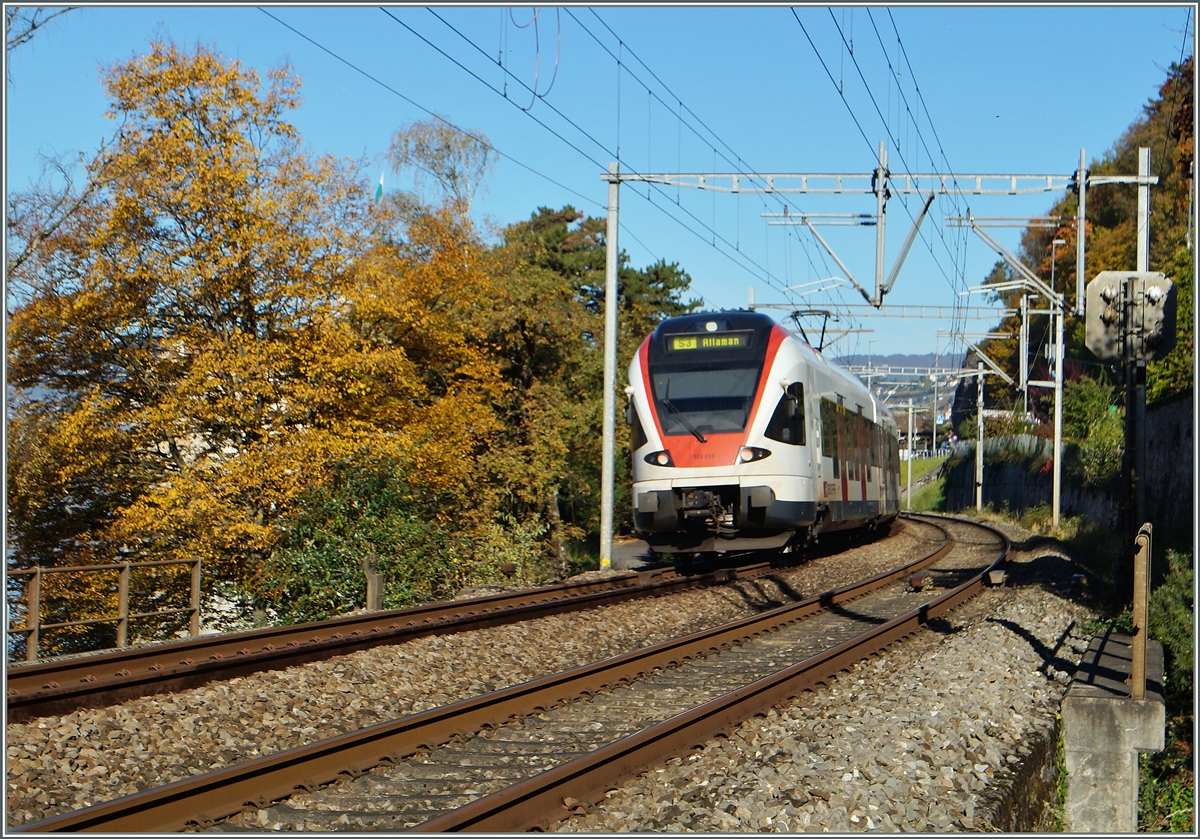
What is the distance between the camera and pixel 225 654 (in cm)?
993

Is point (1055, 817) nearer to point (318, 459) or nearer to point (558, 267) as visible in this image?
point (318, 459)

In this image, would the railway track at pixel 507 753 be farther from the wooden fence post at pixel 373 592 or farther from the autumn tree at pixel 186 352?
the autumn tree at pixel 186 352

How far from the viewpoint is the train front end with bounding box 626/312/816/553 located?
16.2m

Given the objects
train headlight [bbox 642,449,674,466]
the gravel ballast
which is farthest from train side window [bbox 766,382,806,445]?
the gravel ballast

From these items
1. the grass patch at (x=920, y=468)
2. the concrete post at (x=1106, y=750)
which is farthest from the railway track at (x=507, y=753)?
the grass patch at (x=920, y=468)

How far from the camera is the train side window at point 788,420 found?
1620 cm

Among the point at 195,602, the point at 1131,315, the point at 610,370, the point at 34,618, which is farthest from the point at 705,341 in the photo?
the point at 34,618

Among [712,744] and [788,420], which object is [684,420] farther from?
[712,744]

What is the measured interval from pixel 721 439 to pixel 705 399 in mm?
644

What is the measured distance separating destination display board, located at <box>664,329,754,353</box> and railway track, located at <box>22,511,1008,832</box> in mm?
6222

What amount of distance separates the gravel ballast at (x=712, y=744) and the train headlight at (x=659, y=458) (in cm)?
485

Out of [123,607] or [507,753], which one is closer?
[507,753]

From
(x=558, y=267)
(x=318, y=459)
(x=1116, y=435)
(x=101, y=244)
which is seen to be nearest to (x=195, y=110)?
(x=101, y=244)

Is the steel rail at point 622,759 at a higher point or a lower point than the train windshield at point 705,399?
lower
